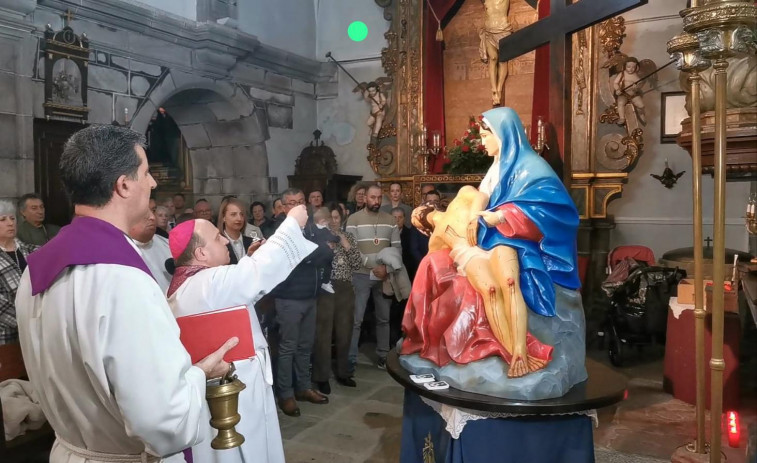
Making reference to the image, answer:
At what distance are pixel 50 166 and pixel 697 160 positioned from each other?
5898 millimetres

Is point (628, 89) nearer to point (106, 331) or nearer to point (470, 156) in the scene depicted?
point (470, 156)

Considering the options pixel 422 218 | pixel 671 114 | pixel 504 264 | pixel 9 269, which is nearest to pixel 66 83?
pixel 9 269

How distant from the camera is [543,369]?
2842mm

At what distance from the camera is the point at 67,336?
1.53 m

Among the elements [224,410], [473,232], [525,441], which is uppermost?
[473,232]

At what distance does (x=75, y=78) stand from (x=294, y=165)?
13.5 ft

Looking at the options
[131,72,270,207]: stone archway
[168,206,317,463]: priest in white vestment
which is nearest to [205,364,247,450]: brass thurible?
[168,206,317,463]: priest in white vestment

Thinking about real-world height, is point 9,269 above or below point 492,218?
below

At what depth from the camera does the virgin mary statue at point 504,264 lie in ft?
9.48

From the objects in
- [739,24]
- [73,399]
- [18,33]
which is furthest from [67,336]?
[18,33]

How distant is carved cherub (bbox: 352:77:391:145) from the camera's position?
31.9ft

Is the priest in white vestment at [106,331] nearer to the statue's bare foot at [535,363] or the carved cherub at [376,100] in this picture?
the statue's bare foot at [535,363]

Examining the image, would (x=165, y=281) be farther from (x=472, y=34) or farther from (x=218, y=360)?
(x=472, y=34)

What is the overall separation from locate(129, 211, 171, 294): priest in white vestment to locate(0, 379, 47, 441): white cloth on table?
83cm
